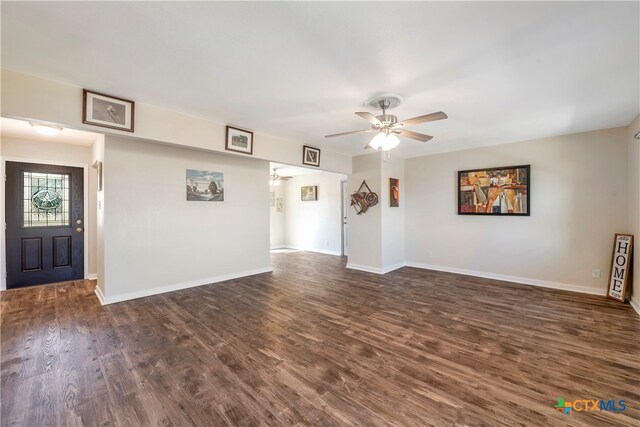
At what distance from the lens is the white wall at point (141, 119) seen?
2.40 metres

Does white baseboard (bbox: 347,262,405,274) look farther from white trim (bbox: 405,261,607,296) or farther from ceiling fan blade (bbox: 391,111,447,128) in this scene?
ceiling fan blade (bbox: 391,111,447,128)

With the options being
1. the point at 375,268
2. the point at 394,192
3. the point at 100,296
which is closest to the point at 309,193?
the point at 394,192

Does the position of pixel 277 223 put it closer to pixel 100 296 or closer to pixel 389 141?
pixel 100 296

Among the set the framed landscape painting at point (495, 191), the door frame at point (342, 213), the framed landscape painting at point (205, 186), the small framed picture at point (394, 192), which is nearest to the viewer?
the framed landscape painting at point (205, 186)

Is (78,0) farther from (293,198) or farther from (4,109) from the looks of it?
(293,198)

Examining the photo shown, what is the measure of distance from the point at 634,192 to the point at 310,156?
466cm

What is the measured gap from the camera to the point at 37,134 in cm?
422

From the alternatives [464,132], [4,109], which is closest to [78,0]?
[4,109]

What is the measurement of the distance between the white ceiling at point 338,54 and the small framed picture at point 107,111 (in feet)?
0.32

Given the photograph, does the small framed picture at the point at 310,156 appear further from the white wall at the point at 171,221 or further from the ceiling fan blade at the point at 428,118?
the ceiling fan blade at the point at 428,118

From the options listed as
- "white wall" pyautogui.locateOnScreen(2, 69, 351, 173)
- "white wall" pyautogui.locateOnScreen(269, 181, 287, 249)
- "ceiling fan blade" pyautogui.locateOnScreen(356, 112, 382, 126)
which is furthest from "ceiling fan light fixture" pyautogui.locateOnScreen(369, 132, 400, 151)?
"white wall" pyautogui.locateOnScreen(269, 181, 287, 249)

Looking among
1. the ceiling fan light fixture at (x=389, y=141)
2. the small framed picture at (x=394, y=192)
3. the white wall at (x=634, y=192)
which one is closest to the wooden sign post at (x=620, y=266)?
the white wall at (x=634, y=192)

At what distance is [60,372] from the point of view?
209cm

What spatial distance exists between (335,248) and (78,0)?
22.8ft
